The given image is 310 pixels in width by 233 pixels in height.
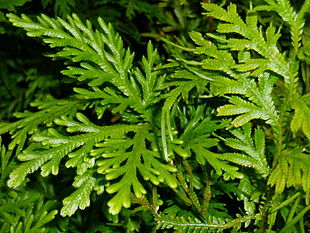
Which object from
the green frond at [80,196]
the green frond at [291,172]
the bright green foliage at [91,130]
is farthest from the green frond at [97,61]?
the green frond at [291,172]

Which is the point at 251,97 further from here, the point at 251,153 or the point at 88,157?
the point at 88,157

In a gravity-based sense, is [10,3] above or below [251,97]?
above

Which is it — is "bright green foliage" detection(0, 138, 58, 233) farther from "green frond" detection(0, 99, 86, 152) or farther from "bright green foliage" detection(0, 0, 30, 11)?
"bright green foliage" detection(0, 0, 30, 11)

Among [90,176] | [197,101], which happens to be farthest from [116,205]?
[197,101]

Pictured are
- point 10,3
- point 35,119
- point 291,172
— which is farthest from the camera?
point 10,3

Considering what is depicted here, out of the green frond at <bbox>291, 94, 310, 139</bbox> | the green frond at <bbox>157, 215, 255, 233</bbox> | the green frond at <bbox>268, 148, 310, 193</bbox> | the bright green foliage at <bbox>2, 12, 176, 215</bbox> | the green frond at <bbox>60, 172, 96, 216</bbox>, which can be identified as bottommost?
the green frond at <bbox>157, 215, 255, 233</bbox>

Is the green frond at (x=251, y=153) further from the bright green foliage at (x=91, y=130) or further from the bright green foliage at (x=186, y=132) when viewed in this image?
the bright green foliage at (x=91, y=130)

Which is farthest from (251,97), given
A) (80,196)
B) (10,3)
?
(10,3)

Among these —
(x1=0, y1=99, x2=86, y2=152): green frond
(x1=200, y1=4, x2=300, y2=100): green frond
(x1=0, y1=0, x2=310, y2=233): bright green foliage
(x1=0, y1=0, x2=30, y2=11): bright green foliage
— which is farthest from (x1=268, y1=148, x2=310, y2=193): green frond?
(x1=0, y1=0, x2=30, y2=11): bright green foliage

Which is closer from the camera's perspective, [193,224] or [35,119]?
[193,224]
